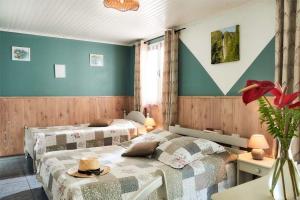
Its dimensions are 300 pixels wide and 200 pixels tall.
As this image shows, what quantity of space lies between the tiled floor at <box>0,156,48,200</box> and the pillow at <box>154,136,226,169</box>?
1533 mm

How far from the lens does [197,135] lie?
11.8 feet

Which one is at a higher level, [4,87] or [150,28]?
[150,28]

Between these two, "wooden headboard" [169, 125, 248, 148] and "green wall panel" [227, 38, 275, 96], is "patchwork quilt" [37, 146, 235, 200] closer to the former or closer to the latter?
"wooden headboard" [169, 125, 248, 148]

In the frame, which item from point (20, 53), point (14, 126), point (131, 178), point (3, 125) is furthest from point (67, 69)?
point (131, 178)

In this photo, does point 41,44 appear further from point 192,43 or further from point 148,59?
point 192,43

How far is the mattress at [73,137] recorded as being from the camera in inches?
146

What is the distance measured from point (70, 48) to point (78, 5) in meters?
2.04

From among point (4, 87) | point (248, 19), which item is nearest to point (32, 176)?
point (4, 87)

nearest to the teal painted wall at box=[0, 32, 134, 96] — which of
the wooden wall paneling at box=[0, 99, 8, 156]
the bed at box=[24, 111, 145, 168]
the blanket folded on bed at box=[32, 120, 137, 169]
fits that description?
the wooden wall paneling at box=[0, 99, 8, 156]

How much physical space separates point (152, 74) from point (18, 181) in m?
3.02

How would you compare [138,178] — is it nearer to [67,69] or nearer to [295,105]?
[295,105]

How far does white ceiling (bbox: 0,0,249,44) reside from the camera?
3.17 metres

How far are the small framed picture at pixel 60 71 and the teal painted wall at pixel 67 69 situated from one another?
2.6 inches

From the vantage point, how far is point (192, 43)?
3.99 meters
